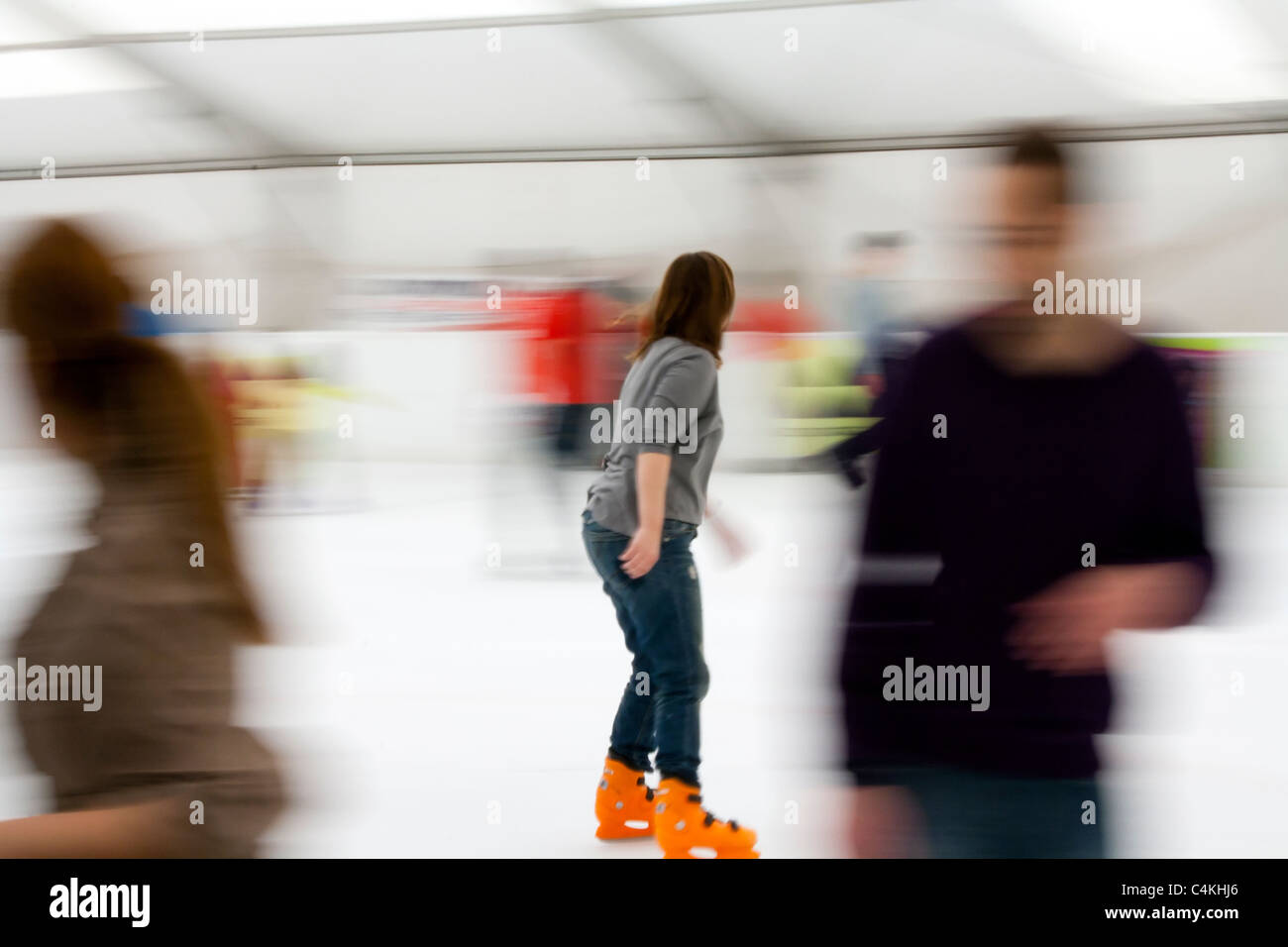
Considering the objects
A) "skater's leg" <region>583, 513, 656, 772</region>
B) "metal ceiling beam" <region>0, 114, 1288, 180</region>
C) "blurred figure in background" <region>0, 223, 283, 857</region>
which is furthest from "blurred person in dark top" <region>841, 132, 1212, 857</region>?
"blurred figure in background" <region>0, 223, 283, 857</region>

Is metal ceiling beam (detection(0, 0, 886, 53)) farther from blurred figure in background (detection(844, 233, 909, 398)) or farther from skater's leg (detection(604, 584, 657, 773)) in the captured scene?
skater's leg (detection(604, 584, 657, 773))

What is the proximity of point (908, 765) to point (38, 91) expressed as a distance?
95.3 inches

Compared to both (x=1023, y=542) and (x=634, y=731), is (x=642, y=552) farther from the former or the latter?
(x=1023, y=542)

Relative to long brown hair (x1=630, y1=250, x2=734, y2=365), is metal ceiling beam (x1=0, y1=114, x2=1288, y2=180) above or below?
above

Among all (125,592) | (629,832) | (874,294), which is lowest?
(629,832)

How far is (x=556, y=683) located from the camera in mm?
2914

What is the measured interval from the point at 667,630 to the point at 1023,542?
714 millimetres

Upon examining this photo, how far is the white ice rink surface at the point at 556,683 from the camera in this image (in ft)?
3.93

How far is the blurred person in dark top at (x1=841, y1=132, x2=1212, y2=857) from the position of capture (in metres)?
1.05

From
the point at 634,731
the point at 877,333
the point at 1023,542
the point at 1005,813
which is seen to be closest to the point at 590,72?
the point at 877,333

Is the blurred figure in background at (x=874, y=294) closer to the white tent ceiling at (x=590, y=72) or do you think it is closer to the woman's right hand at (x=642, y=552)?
the white tent ceiling at (x=590, y=72)

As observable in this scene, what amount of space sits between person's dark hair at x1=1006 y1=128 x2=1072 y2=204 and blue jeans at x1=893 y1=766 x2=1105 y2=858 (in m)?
0.66

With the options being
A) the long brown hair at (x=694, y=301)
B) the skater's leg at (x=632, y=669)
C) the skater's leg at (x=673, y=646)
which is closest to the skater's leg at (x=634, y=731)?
the skater's leg at (x=632, y=669)
